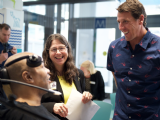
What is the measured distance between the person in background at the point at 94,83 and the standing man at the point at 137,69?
1912mm

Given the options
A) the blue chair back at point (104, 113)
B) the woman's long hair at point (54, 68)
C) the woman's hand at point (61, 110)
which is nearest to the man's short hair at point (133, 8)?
the woman's long hair at point (54, 68)

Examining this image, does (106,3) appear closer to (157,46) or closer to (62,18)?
(62,18)

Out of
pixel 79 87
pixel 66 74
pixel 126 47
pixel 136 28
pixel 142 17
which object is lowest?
pixel 79 87

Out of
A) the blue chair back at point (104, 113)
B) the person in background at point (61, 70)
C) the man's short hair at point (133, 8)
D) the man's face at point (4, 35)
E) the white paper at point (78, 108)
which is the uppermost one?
the man's short hair at point (133, 8)

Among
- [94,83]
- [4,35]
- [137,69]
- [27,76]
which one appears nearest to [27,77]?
[27,76]

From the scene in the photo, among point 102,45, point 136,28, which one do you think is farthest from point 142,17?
point 102,45

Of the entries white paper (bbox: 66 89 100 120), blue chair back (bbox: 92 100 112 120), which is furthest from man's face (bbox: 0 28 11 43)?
blue chair back (bbox: 92 100 112 120)

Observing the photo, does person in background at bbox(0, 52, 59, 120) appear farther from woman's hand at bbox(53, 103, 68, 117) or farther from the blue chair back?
the blue chair back

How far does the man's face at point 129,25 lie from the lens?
162 centimetres

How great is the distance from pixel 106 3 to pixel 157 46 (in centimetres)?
425

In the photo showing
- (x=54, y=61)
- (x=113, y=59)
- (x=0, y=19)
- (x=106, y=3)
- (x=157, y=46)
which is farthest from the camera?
(x=106, y=3)

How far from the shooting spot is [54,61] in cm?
175

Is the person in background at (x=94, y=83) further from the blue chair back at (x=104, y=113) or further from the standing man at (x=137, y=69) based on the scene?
the standing man at (x=137, y=69)

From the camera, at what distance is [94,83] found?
3721 mm
